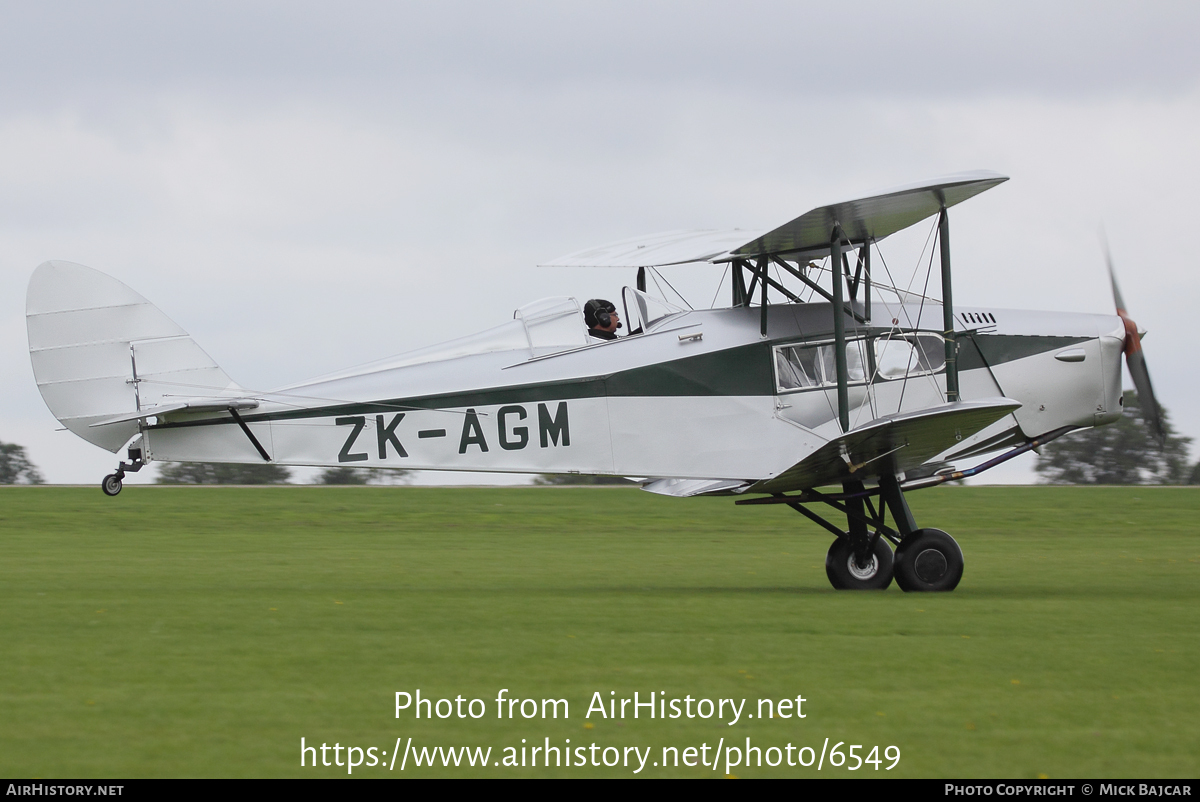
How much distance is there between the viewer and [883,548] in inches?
510

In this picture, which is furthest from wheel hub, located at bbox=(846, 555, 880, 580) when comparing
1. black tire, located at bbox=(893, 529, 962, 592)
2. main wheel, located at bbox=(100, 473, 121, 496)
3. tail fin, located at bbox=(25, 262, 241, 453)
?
main wheel, located at bbox=(100, 473, 121, 496)

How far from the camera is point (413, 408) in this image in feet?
38.7

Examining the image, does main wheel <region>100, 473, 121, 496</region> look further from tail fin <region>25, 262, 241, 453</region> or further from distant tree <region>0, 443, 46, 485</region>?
distant tree <region>0, 443, 46, 485</region>

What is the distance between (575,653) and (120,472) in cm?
500

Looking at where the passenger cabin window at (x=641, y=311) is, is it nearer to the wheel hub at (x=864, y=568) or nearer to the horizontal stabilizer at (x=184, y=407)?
the wheel hub at (x=864, y=568)

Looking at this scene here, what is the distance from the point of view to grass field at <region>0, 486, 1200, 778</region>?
242 inches

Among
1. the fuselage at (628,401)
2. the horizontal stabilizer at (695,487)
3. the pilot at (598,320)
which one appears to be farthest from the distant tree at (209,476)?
the pilot at (598,320)

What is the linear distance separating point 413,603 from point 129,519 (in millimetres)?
13253

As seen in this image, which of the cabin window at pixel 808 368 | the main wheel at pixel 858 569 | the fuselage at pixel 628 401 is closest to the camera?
the fuselage at pixel 628 401

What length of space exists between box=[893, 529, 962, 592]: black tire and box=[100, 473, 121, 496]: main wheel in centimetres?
740

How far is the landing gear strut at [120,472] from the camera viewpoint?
10.9 m

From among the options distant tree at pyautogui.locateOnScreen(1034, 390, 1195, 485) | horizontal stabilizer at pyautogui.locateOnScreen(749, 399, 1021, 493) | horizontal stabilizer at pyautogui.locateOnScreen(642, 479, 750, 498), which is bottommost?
distant tree at pyautogui.locateOnScreen(1034, 390, 1195, 485)

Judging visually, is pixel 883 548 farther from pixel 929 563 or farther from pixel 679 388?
pixel 679 388
